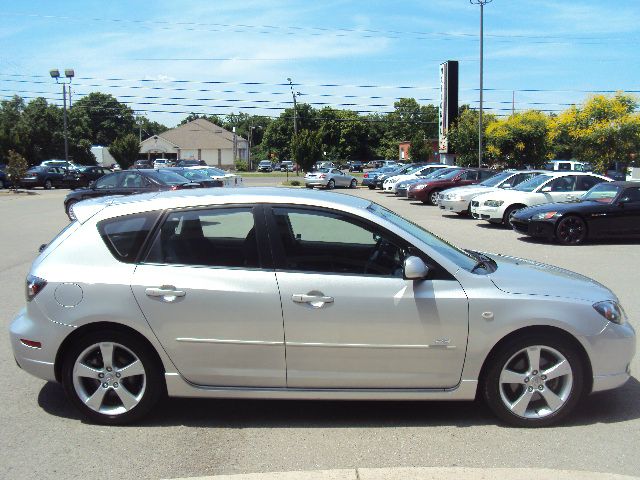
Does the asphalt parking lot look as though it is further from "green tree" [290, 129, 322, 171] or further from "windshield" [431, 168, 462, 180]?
"green tree" [290, 129, 322, 171]

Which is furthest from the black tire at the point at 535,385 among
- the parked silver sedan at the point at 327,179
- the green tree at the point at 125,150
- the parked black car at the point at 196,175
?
the green tree at the point at 125,150

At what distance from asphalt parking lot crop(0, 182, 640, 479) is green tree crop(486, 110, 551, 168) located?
100 ft

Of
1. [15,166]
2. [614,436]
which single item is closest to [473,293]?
[614,436]

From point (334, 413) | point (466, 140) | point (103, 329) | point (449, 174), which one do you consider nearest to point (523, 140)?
point (466, 140)

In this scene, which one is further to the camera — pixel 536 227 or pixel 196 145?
pixel 196 145

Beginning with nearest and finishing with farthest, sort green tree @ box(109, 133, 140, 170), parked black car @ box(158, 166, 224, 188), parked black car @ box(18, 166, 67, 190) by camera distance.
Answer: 1. parked black car @ box(158, 166, 224, 188)
2. parked black car @ box(18, 166, 67, 190)
3. green tree @ box(109, 133, 140, 170)

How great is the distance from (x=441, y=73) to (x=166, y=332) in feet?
147

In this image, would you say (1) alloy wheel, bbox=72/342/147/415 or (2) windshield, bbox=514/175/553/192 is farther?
(2) windshield, bbox=514/175/553/192

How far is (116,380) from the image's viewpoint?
4.43m

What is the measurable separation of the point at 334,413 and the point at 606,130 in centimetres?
2750

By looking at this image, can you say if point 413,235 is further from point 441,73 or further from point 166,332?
point 441,73

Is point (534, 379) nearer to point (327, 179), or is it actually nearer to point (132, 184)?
point (132, 184)

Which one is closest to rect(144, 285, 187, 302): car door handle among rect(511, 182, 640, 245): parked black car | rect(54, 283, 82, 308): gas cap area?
rect(54, 283, 82, 308): gas cap area

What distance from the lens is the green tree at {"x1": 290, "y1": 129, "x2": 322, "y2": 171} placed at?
49875mm
